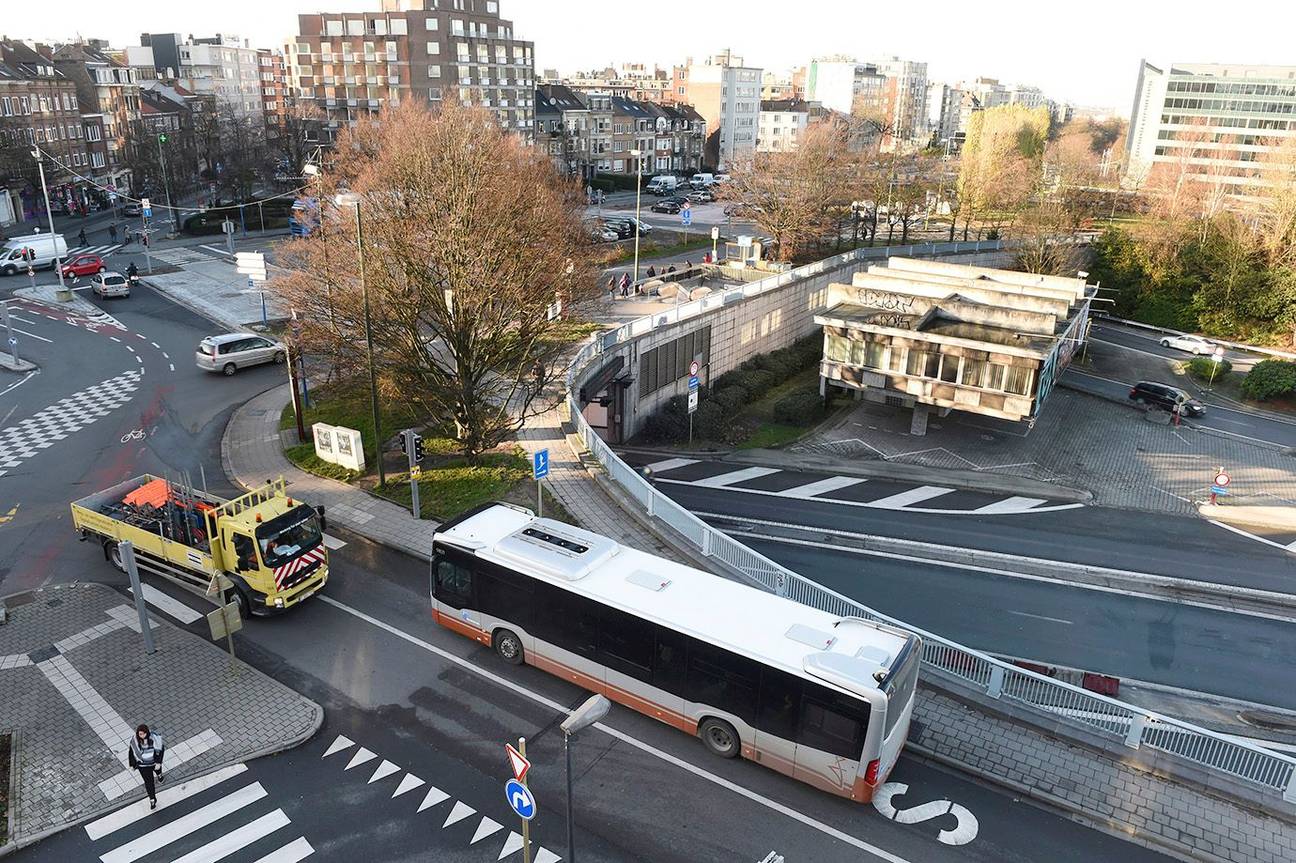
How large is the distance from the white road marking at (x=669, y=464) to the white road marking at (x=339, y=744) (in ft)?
61.5

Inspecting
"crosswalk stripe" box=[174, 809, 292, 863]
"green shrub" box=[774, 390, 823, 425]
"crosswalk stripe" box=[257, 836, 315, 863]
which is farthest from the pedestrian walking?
"green shrub" box=[774, 390, 823, 425]

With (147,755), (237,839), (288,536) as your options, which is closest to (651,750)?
(237,839)

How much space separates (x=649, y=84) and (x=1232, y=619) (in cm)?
13959

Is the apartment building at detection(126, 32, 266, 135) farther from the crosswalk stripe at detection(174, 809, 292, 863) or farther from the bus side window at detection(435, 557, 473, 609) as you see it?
the crosswalk stripe at detection(174, 809, 292, 863)

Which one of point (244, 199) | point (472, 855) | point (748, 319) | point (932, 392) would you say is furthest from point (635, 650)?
point (244, 199)

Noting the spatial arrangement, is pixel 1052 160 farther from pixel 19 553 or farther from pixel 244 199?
pixel 19 553

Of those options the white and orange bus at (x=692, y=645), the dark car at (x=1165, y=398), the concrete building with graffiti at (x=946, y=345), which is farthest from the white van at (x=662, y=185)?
the white and orange bus at (x=692, y=645)

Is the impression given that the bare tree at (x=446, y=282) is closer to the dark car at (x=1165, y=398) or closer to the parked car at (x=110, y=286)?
the parked car at (x=110, y=286)

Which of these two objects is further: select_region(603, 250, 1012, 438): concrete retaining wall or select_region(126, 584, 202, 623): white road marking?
select_region(603, 250, 1012, 438): concrete retaining wall

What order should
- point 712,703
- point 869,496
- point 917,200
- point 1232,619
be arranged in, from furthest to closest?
point 917,200 → point 869,496 → point 1232,619 → point 712,703

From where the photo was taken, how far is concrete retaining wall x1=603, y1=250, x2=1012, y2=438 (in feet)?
116

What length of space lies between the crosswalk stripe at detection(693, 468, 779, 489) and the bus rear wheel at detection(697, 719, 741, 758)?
16490 mm

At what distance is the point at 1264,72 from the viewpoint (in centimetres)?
12238

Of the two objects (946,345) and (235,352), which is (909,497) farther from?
(235,352)
